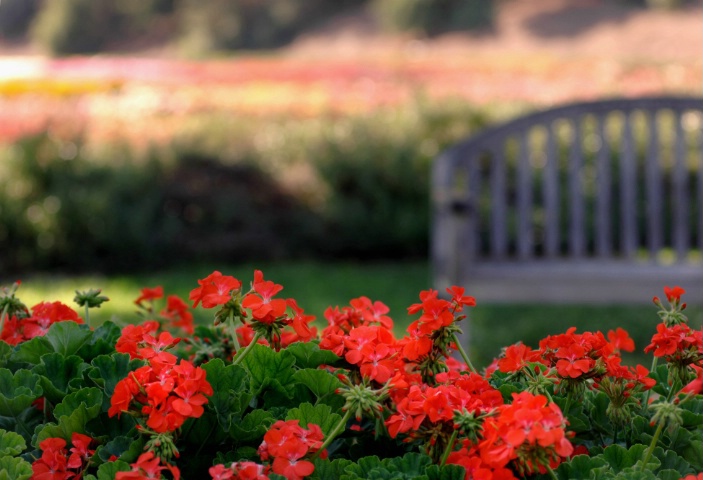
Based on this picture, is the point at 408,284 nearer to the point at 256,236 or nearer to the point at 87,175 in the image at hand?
the point at 256,236

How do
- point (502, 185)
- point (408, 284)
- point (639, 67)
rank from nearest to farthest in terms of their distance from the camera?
point (502, 185) → point (408, 284) → point (639, 67)

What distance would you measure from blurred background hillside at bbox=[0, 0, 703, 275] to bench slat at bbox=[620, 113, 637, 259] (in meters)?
2.15

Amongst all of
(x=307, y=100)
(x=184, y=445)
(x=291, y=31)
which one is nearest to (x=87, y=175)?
(x=307, y=100)

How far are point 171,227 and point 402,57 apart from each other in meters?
5.58

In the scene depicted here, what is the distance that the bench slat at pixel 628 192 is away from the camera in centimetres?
370

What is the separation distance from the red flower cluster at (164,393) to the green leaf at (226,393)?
0.06ft

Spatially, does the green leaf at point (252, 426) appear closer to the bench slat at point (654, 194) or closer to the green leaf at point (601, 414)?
the green leaf at point (601, 414)

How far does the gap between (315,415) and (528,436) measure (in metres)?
0.24

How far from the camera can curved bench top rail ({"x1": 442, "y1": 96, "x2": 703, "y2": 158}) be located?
365 cm

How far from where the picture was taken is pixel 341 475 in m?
0.93

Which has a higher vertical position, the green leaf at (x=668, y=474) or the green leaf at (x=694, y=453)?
the green leaf at (x=668, y=474)

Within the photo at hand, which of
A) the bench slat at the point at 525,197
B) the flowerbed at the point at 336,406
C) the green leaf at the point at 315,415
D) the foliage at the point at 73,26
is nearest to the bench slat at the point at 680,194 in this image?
the bench slat at the point at 525,197

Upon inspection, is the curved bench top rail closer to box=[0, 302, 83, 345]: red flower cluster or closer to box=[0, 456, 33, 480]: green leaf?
box=[0, 302, 83, 345]: red flower cluster

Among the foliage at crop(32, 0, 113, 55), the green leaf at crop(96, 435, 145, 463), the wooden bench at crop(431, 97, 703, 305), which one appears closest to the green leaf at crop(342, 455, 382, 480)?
the green leaf at crop(96, 435, 145, 463)
